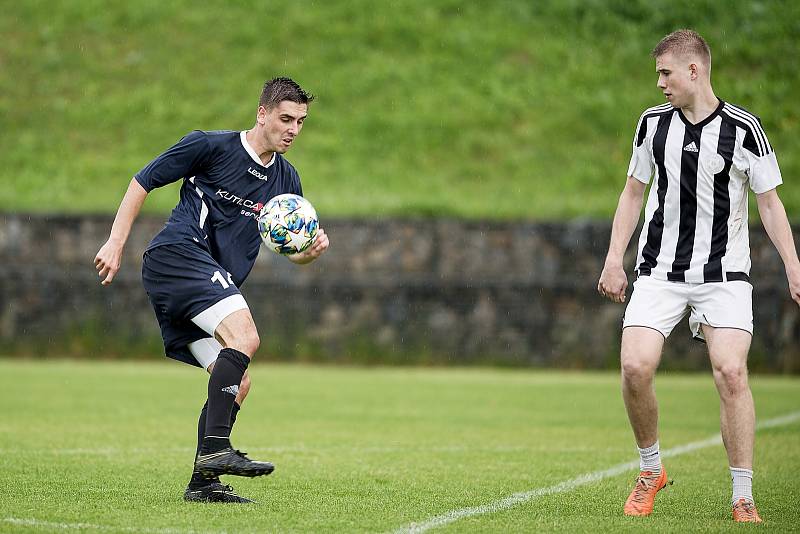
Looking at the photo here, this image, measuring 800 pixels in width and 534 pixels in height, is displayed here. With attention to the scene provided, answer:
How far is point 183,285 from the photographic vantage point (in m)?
6.47

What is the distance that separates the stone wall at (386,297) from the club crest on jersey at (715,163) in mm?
11067

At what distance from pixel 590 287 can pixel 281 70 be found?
9.39 metres

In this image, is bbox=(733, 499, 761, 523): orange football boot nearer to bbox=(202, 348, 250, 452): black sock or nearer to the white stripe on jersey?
bbox=(202, 348, 250, 452): black sock

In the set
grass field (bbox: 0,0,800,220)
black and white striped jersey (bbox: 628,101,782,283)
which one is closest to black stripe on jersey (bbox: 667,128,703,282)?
black and white striped jersey (bbox: 628,101,782,283)

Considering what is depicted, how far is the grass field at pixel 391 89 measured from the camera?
21.2m

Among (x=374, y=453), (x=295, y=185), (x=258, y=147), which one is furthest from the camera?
(x=374, y=453)

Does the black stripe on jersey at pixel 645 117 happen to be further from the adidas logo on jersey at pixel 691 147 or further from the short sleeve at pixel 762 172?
the short sleeve at pixel 762 172

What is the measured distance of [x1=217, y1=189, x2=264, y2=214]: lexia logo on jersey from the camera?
6769 mm

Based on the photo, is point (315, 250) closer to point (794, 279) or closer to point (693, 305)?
point (693, 305)

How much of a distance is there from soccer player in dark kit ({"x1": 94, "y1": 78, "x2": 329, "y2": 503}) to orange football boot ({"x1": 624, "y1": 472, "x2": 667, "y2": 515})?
81.7 inches

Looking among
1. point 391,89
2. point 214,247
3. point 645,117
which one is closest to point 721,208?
point 645,117

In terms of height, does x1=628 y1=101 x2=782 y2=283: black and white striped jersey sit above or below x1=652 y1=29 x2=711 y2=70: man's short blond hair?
below

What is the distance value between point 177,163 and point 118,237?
0.55m

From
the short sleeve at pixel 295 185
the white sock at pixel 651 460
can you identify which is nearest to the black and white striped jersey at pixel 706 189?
the white sock at pixel 651 460
